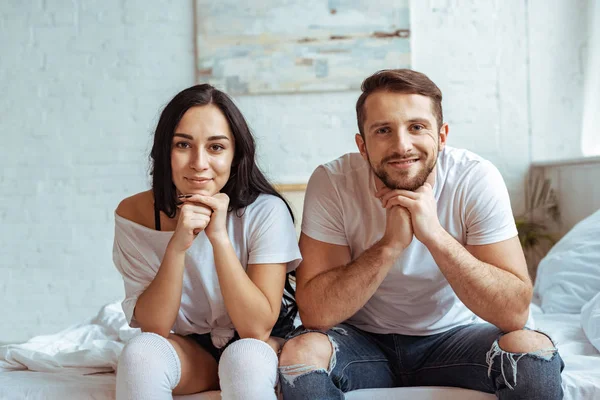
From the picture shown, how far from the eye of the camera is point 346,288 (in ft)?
4.98

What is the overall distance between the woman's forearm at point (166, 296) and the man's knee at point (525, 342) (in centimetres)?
73

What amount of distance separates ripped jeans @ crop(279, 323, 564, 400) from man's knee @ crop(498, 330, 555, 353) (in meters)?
Result: 0.01

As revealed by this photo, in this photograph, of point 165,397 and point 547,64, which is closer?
point 165,397

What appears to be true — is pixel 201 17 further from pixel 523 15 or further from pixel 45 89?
pixel 523 15

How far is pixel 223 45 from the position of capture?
12.0ft

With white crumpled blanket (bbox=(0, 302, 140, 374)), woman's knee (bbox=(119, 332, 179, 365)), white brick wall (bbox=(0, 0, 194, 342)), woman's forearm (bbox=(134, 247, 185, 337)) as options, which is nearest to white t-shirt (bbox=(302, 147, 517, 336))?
woman's forearm (bbox=(134, 247, 185, 337))

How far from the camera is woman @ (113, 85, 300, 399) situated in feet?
4.83

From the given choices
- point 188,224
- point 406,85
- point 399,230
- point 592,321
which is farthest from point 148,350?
point 592,321

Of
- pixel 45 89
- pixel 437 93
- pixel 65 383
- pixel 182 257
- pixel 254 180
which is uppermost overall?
pixel 45 89

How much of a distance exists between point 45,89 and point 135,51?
1.86 ft

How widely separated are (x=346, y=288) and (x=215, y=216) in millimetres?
344

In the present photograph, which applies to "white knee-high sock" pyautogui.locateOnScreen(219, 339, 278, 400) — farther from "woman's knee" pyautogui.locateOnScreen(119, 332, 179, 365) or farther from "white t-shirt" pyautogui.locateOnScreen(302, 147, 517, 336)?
"white t-shirt" pyautogui.locateOnScreen(302, 147, 517, 336)

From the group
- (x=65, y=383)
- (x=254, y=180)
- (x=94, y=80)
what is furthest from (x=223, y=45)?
(x=65, y=383)

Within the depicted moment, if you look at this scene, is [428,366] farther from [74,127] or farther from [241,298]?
[74,127]
